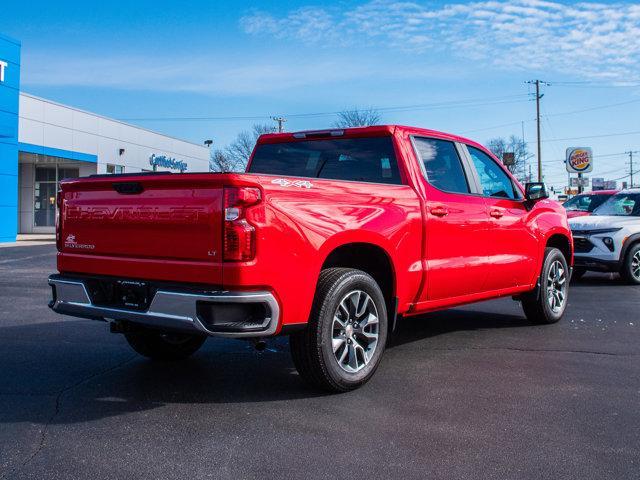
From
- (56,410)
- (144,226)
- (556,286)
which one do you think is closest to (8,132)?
(556,286)

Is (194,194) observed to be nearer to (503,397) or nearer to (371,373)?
(371,373)

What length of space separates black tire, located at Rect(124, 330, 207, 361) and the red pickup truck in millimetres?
12

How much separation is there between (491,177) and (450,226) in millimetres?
1195

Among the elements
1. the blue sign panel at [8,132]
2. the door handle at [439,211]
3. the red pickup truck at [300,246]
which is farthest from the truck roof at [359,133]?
the blue sign panel at [8,132]

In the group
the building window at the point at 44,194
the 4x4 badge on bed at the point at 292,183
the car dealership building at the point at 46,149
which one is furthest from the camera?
the building window at the point at 44,194

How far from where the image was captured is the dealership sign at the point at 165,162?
40.5 m

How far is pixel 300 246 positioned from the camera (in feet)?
13.6

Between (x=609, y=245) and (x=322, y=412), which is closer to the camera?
(x=322, y=412)

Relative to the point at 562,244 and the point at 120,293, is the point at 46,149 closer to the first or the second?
the point at 562,244

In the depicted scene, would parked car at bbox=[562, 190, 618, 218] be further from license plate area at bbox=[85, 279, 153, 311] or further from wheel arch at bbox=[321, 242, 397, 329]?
license plate area at bbox=[85, 279, 153, 311]

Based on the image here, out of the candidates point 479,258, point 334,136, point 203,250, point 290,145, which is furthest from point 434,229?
point 203,250

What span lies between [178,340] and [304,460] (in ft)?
Result: 8.03

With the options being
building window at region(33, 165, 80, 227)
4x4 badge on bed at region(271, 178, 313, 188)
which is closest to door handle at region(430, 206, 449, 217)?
4x4 badge on bed at region(271, 178, 313, 188)

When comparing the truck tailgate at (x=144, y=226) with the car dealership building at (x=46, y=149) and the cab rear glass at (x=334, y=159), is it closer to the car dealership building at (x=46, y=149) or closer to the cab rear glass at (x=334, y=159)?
the cab rear glass at (x=334, y=159)
